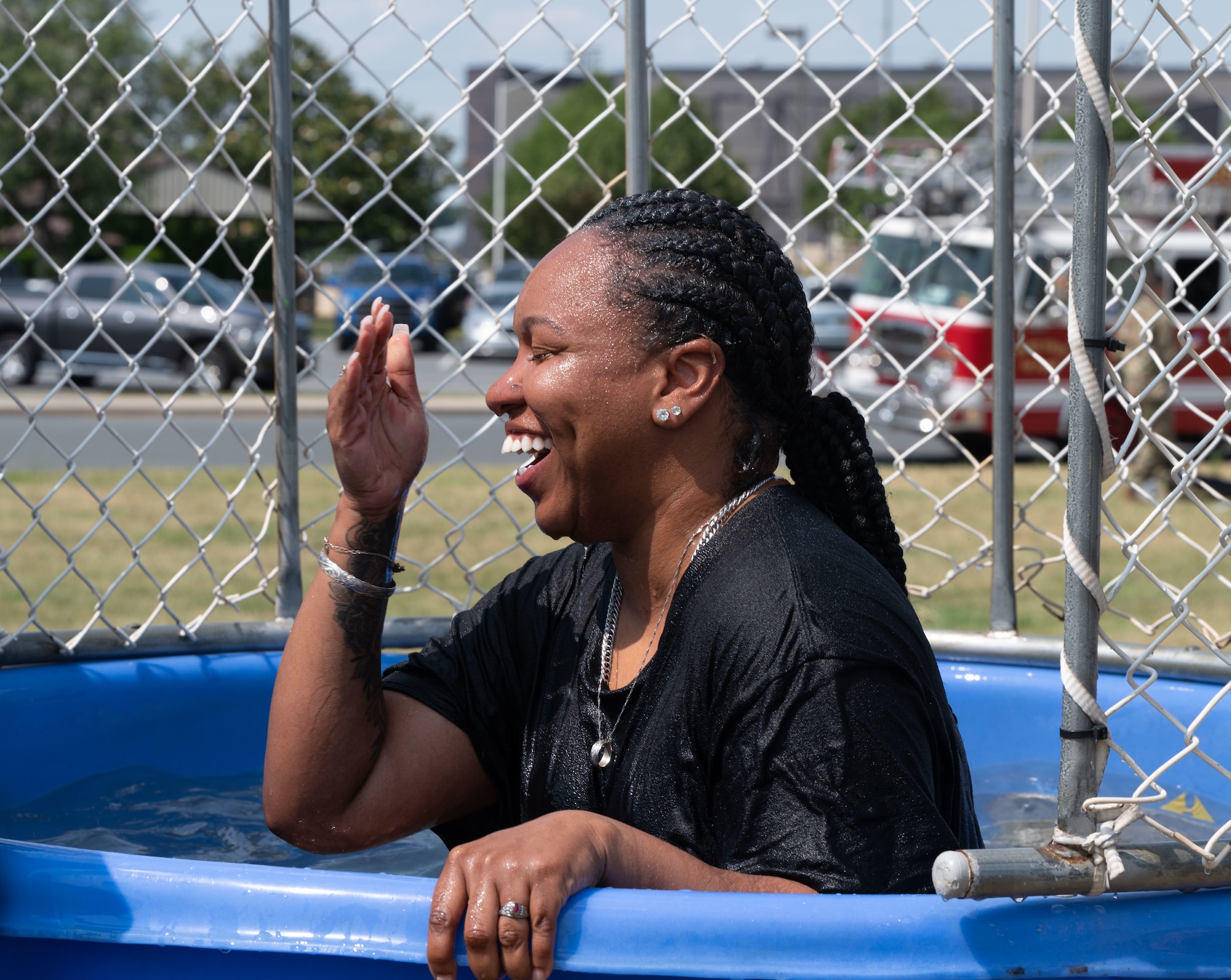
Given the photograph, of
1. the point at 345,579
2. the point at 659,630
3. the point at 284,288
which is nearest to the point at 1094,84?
the point at 659,630

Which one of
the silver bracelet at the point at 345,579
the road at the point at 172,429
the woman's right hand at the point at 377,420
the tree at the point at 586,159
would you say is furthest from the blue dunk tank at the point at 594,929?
the tree at the point at 586,159

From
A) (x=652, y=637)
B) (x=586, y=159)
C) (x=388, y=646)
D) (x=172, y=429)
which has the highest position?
(x=586, y=159)

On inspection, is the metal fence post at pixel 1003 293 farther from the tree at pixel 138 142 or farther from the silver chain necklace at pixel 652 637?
the tree at pixel 138 142

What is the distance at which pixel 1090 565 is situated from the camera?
52.8 inches

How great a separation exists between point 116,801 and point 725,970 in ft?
6.05

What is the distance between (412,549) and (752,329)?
19.0 feet

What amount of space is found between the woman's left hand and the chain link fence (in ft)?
2.11

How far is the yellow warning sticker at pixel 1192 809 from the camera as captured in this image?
2.90 meters

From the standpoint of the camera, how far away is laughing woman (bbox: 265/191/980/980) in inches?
58.2

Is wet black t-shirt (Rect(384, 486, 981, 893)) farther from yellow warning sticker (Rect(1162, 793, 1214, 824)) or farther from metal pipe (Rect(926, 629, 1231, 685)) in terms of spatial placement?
yellow warning sticker (Rect(1162, 793, 1214, 824))

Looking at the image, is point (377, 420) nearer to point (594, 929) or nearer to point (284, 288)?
point (594, 929)

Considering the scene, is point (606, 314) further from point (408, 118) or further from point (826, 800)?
point (408, 118)

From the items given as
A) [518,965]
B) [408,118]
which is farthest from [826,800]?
[408,118]

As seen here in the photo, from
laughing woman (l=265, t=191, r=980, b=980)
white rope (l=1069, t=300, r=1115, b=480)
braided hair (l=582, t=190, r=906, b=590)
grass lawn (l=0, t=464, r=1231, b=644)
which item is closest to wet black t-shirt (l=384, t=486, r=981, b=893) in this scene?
laughing woman (l=265, t=191, r=980, b=980)
